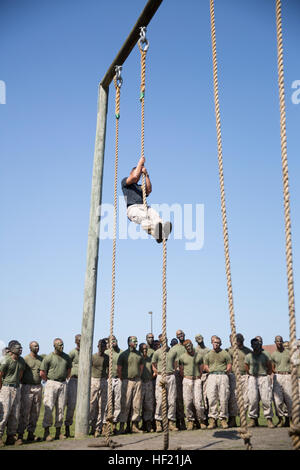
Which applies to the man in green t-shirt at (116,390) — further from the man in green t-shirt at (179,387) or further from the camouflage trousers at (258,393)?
the camouflage trousers at (258,393)

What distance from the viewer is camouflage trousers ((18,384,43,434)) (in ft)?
24.9

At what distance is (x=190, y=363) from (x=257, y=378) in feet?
4.59

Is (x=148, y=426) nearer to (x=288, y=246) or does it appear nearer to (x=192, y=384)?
(x=192, y=384)

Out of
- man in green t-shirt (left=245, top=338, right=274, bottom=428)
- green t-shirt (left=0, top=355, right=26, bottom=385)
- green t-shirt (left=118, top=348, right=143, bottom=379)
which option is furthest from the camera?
green t-shirt (left=118, top=348, right=143, bottom=379)

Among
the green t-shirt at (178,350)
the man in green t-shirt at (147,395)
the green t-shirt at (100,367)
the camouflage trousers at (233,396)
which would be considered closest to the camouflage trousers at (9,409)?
the green t-shirt at (100,367)

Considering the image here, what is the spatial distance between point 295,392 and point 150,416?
6.72m

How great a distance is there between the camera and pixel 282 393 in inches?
347

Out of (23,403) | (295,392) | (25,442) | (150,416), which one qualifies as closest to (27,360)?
(23,403)

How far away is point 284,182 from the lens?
294cm

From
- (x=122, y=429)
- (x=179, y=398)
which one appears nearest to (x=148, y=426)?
(x=122, y=429)

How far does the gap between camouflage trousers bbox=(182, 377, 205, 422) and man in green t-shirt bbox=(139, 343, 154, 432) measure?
2.29 ft

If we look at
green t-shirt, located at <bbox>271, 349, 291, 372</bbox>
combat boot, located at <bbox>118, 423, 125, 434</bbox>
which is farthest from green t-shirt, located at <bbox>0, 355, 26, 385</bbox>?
green t-shirt, located at <bbox>271, 349, 291, 372</bbox>

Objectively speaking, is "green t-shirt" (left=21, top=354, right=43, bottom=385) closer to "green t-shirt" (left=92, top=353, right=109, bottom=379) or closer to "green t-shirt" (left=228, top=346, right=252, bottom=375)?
"green t-shirt" (left=92, top=353, right=109, bottom=379)
